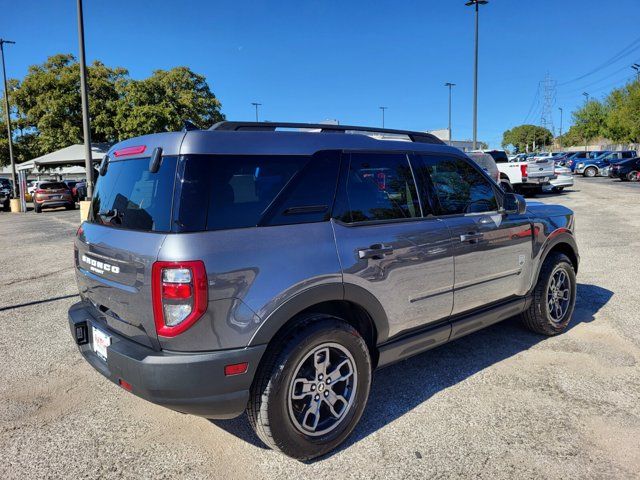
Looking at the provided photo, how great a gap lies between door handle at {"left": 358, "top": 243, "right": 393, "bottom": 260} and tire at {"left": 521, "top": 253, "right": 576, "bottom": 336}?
2046mm

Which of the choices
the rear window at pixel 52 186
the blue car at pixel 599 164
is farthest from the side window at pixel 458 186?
the blue car at pixel 599 164

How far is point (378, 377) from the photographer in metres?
3.85

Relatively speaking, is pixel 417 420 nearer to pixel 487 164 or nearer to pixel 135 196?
pixel 135 196

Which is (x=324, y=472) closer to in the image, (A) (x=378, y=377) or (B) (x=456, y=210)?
(A) (x=378, y=377)

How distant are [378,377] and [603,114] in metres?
70.8

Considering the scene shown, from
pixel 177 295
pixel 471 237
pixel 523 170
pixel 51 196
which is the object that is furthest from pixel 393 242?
pixel 51 196

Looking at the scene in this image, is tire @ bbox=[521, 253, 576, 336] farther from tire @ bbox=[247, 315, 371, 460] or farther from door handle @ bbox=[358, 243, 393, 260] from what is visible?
tire @ bbox=[247, 315, 371, 460]

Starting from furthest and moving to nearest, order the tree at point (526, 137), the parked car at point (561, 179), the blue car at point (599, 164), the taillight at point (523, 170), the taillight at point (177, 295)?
the tree at point (526, 137) → the blue car at point (599, 164) → the parked car at point (561, 179) → the taillight at point (523, 170) → the taillight at point (177, 295)

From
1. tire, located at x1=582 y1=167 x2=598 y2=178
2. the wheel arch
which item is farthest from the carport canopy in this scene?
tire, located at x1=582 y1=167 x2=598 y2=178

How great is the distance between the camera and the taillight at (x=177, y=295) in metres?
2.31

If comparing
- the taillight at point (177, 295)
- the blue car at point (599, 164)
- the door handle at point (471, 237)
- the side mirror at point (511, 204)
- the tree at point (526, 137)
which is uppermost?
the tree at point (526, 137)

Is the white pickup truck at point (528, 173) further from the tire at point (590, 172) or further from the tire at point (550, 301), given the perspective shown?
the tire at point (590, 172)

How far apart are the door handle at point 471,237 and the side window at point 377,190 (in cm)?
40

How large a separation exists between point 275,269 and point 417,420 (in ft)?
4.93
